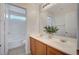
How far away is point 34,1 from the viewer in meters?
1.76

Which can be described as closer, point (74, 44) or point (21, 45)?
point (74, 44)

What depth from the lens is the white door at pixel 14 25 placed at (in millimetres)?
1719

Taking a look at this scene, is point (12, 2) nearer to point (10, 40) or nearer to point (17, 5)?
point (17, 5)

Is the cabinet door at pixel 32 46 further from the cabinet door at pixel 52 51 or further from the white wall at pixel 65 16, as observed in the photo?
the white wall at pixel 65 16

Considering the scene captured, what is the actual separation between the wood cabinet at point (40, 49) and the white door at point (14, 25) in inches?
A: 6.7

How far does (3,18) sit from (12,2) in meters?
0.27

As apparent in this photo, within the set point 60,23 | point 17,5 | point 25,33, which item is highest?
point 17,5

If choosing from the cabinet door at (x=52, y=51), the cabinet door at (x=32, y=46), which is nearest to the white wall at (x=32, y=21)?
the cabinet door at (x=32, y=46)

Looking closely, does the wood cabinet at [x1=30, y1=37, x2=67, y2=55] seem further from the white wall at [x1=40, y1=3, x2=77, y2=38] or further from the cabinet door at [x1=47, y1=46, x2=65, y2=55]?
the white wall at [x1=40, y1=3, x2=77, y2=38]

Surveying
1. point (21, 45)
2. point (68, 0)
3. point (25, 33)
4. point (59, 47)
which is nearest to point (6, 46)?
point (21, 45)

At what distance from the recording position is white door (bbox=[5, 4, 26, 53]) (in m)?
1.72

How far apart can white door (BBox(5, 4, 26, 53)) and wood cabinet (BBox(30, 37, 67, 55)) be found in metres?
0.17

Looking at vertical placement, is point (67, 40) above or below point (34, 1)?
below

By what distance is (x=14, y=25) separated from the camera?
5.74 feet
